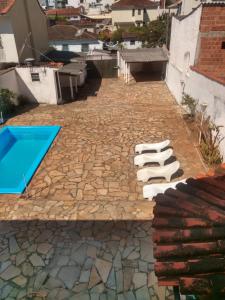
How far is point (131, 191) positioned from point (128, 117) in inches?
324

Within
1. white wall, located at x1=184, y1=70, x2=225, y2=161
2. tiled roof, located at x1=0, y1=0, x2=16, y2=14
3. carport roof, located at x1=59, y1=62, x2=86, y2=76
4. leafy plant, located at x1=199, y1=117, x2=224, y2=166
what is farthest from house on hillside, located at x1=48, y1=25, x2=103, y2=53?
leafy plant, located at x1=199, y1=117, x2=224, y2=166

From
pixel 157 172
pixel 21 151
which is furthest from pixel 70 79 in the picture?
pixel 157 172

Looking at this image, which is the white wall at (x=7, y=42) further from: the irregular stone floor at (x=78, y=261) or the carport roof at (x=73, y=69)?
the irregular stone floor at (x=78, y=261)

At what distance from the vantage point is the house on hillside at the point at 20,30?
18984 mm

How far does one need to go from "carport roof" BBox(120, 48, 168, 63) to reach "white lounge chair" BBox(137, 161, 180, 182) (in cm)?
1616

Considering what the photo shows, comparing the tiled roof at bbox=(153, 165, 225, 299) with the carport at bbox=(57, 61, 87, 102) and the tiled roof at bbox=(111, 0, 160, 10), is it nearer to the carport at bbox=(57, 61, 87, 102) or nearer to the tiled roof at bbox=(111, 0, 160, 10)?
the carport at bbox=(57, 61, 87, 102)

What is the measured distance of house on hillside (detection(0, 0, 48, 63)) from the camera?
19.0 metres

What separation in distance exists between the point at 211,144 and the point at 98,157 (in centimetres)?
570

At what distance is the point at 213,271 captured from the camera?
243 cm

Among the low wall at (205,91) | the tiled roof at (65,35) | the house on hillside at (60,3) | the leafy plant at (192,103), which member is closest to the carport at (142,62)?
the low wall at (205,91)

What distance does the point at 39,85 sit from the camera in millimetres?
19703

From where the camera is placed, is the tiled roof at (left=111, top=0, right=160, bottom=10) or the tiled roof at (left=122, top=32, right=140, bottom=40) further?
the tiled roof at (left=111, top=0, right=160, bottom=10)

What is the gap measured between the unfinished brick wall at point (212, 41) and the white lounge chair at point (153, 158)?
6.26 metres

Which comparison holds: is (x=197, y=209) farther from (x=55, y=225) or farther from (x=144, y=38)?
(x=144, y=38)
